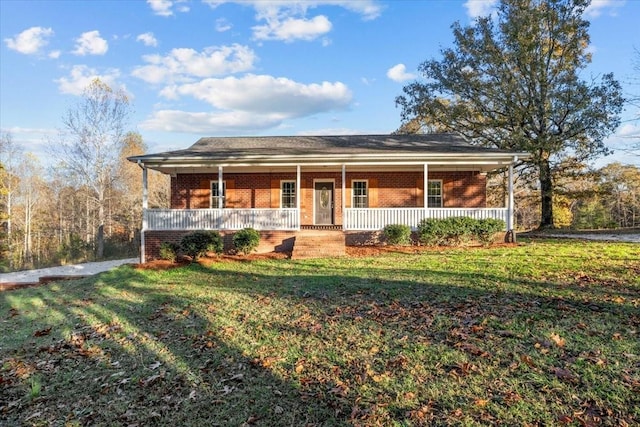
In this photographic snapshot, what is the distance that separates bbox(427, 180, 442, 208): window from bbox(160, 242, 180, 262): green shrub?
33.7 feet

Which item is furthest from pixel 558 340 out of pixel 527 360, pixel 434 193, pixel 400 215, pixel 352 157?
pixel 434 193

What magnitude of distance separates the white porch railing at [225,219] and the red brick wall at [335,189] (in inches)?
116

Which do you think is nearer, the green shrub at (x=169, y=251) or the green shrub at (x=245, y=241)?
the green shrub at (x=169, y=251)

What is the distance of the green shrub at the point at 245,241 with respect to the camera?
12320 mm

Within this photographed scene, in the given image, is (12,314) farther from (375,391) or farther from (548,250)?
(548,250)

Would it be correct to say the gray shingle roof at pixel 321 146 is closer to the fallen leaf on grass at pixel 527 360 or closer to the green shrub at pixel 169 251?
the green shrub at pixel 169 251

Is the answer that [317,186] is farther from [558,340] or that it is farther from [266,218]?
[558,340]

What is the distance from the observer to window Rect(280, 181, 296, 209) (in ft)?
55.3

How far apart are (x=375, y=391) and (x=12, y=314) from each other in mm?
7263

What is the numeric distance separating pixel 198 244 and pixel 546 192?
1707 cm

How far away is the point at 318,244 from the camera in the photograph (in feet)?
40.8

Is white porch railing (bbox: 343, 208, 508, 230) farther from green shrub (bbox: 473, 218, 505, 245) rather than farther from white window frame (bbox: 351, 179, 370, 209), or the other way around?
white window frame (bbox: 351, 179, 370, 209)

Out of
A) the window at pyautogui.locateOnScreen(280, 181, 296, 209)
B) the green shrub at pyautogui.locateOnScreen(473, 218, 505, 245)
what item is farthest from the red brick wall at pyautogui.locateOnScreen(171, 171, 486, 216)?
the green shrub at pyautogui.locateOnScreen(473, 218, 505, 245)

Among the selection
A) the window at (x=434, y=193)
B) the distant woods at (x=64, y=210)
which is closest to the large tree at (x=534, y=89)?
the window at (x=434, y=193)
